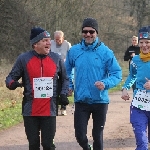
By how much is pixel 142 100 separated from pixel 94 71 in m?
0.73

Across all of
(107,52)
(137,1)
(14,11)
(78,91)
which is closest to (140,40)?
(107,52)

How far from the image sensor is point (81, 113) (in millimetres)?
5238

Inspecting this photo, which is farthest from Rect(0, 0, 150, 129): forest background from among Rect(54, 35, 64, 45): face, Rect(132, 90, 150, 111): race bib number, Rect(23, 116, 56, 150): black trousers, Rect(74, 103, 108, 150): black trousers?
Rect(132, 90, 150, 111): race bib number

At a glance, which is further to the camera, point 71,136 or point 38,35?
point 71,136

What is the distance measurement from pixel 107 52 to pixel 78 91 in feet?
2.12

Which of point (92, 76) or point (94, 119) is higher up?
point (92, 76)

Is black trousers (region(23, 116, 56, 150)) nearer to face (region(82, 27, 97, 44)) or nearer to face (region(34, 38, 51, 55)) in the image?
face (region(34, 38, 51, 55))

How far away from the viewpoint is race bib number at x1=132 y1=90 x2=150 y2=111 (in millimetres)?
5074

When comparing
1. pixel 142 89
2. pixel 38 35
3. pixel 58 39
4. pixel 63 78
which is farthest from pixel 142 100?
pixel 58 39

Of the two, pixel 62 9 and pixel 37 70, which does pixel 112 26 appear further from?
pixel 37 70

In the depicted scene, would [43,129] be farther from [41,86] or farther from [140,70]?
[140,70]

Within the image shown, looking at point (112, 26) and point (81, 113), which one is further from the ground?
point (112, 26)

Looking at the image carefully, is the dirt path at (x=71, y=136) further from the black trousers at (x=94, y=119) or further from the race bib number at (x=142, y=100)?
the race bib number at (x=142, y=100)

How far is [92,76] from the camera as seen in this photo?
5.12 metres
